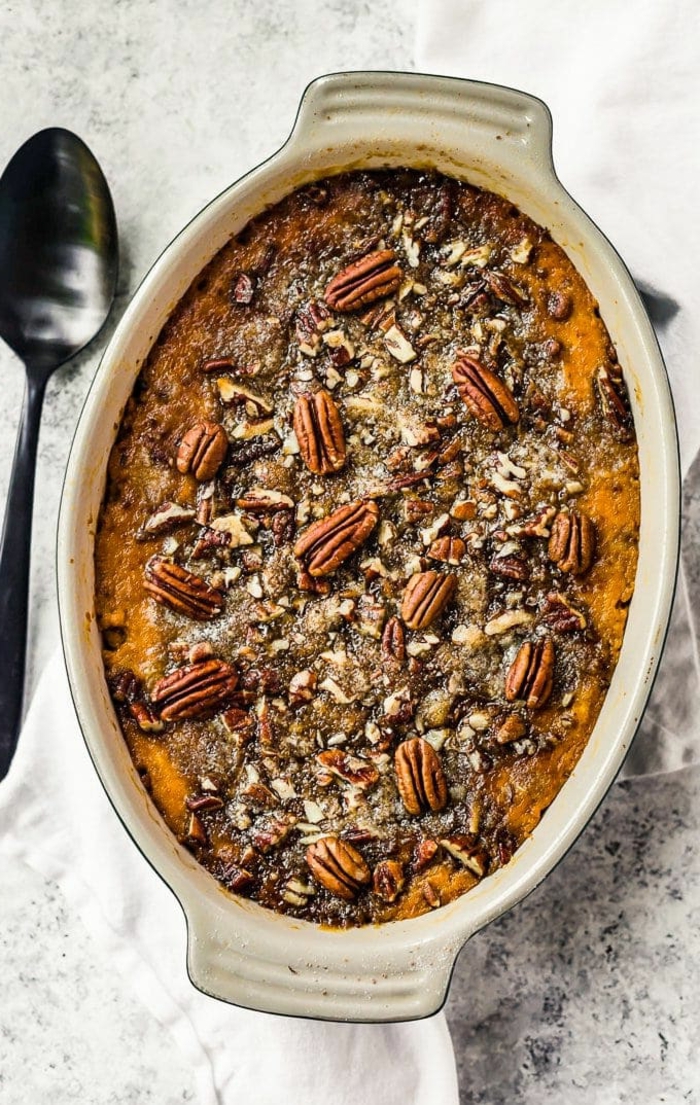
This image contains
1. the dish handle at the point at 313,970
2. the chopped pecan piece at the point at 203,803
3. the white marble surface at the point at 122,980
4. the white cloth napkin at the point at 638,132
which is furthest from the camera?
the white marble surface at the point at 122,980

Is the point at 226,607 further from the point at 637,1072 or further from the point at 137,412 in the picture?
the point at 637,1072

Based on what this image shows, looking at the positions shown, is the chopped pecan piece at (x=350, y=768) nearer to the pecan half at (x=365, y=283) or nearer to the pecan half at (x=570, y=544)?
the pecan half at (x=570, y=544)

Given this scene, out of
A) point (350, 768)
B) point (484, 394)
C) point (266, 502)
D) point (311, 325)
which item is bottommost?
point (350, 768)

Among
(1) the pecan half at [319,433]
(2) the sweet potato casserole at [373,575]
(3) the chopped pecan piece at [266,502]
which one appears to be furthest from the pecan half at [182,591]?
(1) the pecan half at [319,433]

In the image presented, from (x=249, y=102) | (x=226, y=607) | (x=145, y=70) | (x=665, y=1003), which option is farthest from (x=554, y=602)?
(x=145, y=70)

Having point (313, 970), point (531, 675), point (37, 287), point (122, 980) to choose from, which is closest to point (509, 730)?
point (531, 675)

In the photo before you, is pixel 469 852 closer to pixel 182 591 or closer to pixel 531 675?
pixel 531 675
